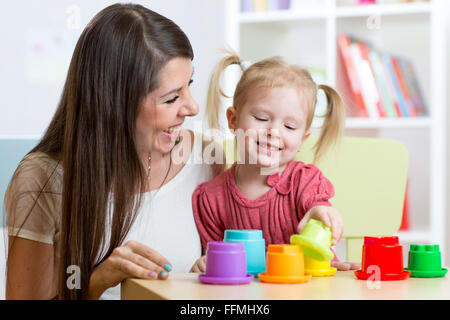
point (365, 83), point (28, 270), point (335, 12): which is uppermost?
point (335, 12)

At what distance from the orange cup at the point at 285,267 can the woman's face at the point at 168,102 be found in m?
0.44

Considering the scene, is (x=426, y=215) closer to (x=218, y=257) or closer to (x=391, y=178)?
(x=391, y=178)

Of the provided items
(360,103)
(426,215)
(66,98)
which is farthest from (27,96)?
(426,215)

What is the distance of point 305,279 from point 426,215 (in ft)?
6.56

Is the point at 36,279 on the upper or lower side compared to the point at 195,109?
lower

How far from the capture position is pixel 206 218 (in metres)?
1.28

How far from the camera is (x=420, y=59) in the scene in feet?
9.10

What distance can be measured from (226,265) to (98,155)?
17.5 inches

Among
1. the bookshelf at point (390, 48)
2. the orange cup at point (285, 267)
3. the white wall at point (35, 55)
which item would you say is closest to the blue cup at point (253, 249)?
the orange cup at point (285, 267)

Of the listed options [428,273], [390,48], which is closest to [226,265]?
[428,273]

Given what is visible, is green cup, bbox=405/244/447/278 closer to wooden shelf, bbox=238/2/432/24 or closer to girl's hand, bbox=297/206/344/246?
girl's hand, bbox=297/206/344/246

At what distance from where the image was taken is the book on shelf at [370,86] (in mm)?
2547

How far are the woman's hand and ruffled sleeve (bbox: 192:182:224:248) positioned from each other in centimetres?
33

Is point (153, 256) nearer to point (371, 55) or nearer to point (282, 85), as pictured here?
point (282, 85)
